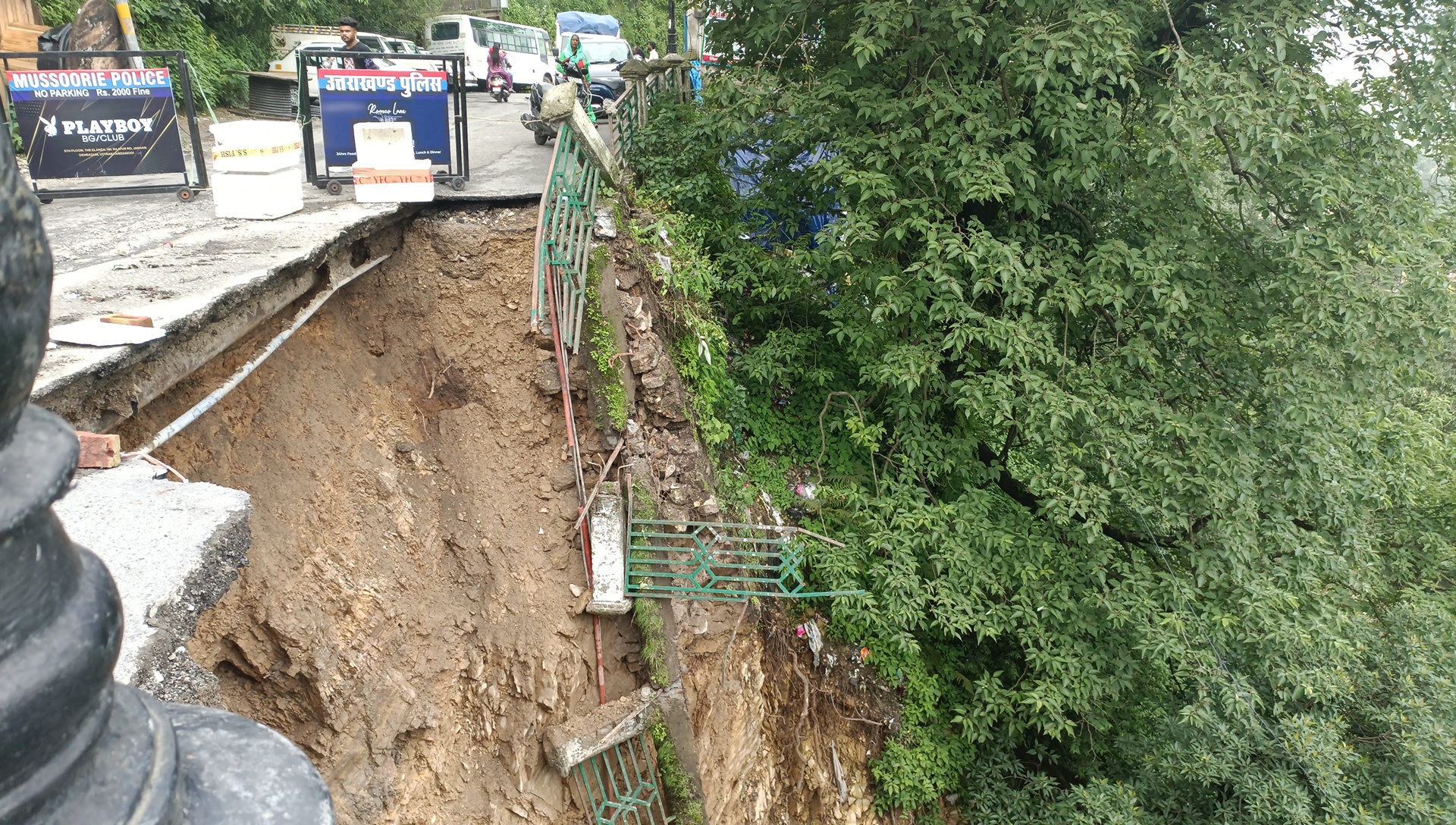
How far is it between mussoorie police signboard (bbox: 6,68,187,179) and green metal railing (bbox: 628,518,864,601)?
5093mm

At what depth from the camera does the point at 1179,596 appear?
6.07 meters

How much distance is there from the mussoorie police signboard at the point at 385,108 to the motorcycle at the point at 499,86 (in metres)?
10.9

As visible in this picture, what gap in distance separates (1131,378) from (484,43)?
21.0 metres

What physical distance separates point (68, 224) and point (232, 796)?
22.8 ft

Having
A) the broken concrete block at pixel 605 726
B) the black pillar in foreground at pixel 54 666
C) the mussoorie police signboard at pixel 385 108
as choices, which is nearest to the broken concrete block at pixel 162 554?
the black pillar in foreground at pixel 54 666

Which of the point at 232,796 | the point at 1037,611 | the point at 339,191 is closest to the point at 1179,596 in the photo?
the point at 1037,611

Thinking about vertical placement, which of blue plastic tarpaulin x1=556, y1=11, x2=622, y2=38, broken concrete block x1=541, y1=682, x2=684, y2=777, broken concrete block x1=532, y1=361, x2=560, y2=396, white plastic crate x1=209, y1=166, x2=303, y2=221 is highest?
blue plastic tarpaulin x1=556, y1=11, x2=622, y2=38

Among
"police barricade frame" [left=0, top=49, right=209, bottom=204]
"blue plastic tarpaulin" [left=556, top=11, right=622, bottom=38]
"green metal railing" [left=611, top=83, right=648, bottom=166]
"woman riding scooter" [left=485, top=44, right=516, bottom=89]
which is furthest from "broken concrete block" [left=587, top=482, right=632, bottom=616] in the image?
"blue plastic tarpaulin" [left=556, top=11, right=622, bottom=38]

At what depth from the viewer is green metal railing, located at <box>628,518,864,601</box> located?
19.0ft

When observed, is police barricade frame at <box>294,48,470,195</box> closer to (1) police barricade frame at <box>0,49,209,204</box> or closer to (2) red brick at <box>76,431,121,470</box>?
(1) police barricade frame at <box>0,49,209,204</box>

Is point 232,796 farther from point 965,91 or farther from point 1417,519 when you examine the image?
point 1417,519

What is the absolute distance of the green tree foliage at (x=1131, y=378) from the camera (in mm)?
5852

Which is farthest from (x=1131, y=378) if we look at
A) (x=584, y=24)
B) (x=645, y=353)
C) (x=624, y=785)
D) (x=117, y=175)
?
(x=584, y=24)

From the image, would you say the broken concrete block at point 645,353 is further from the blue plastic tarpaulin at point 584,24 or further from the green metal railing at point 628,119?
the blue plastic tarpaulin at point 584,24
